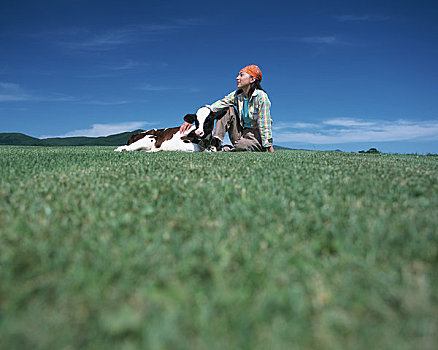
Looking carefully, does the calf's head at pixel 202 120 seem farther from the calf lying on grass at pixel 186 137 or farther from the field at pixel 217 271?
the field at pixel 217 271

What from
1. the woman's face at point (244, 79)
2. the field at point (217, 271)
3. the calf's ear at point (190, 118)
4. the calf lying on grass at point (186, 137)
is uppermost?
the woman's face at point (244, 79)

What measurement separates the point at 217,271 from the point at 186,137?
20.0 feet

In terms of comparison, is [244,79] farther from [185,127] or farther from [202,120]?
[185,127]

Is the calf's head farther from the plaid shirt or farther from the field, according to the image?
the field

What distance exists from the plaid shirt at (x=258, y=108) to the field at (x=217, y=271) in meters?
5.15

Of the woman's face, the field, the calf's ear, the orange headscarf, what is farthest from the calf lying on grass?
the field

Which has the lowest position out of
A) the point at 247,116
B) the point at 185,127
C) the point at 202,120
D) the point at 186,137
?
the point at 186,137

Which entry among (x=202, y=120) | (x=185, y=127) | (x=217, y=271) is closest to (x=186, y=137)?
(x=185, y=127)

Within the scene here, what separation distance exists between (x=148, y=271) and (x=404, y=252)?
3.83 feet

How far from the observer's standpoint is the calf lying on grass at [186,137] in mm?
6898

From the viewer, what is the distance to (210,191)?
2.45m

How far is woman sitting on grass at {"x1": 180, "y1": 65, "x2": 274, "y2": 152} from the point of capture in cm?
729

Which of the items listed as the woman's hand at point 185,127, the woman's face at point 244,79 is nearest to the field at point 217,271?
the woman's hand at point 185,127

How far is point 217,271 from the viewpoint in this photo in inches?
48.3
